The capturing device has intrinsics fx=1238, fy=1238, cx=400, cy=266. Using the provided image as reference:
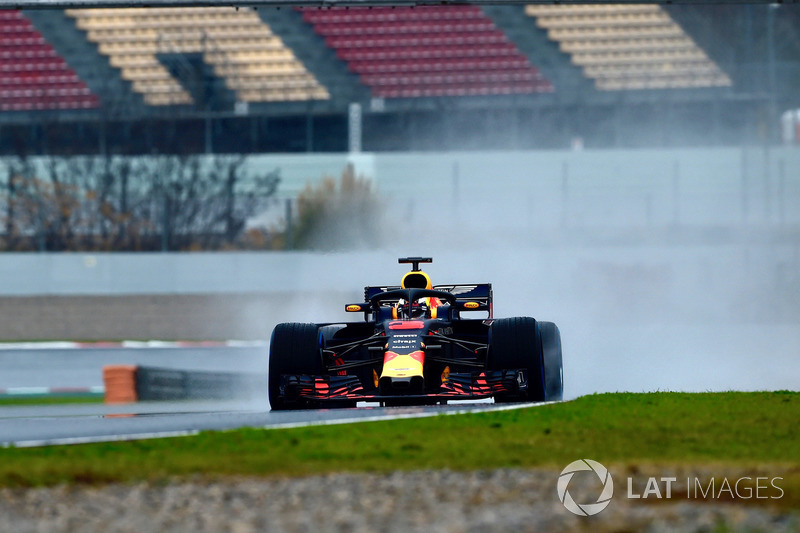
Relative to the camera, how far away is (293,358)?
10.2 metres

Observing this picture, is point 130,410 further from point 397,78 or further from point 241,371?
point 397,78

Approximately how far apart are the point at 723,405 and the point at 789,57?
17.3 metres

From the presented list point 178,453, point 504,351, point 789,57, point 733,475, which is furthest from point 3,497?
point 789,57

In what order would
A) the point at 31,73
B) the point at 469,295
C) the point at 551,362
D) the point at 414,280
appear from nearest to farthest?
the point at 551,362, the point at 469,295, the point at 414,280, the point at 31,73

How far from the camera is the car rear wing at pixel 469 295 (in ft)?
37.7

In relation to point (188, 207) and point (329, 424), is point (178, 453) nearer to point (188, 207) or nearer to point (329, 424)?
point (329, 424)

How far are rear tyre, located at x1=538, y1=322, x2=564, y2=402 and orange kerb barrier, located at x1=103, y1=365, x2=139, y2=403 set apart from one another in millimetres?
5351

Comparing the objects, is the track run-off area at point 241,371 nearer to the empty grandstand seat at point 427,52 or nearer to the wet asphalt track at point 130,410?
the wet asphalt track at point 130,410

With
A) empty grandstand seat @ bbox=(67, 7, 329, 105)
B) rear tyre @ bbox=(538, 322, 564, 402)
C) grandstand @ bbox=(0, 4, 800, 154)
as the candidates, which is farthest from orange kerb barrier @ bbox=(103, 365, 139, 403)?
empty grandstand seat @ bbox=(67, 7, 329, 105)

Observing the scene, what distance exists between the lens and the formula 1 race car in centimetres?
981

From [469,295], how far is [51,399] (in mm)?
5881

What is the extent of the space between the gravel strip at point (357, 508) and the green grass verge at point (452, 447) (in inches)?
12.5

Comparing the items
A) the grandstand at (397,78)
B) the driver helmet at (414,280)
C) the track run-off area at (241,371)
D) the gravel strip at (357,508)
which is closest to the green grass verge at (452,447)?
the gravel strip at (357,508)

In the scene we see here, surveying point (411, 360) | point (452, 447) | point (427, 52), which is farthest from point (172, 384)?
point (427, 52)
